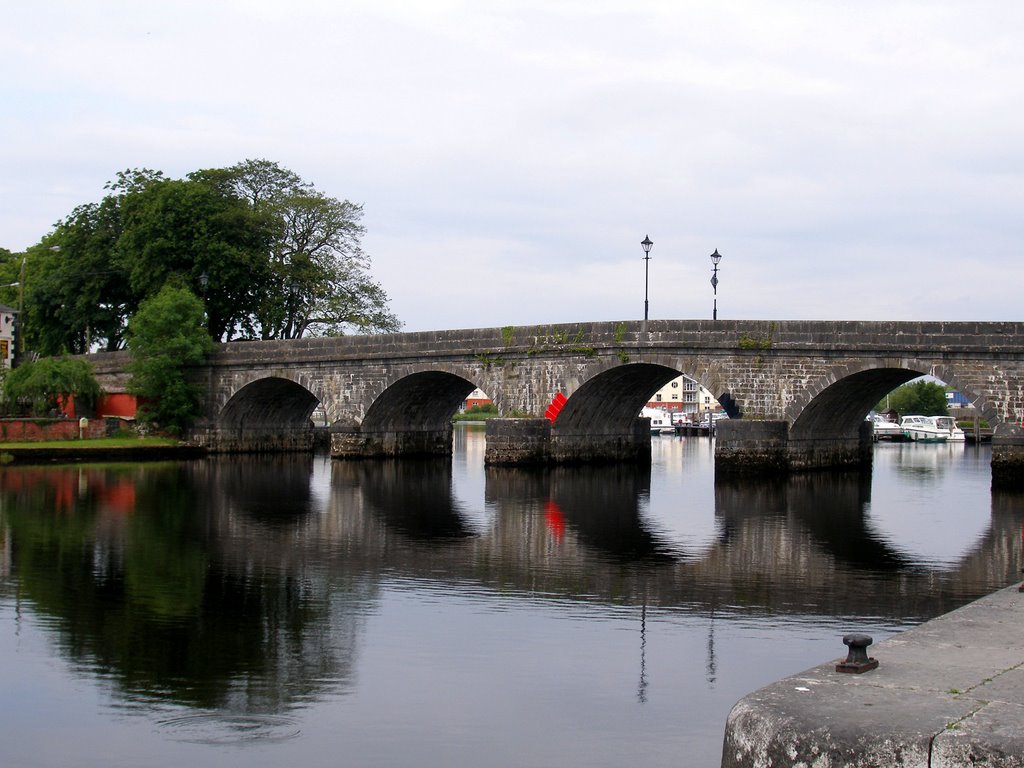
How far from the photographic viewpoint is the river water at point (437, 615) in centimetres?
915

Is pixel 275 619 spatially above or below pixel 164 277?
below

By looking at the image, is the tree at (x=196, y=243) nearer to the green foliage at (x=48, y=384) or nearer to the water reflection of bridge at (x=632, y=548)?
the green foliage at (x=48, y=384)

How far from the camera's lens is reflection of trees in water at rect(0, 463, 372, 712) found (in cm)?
1057

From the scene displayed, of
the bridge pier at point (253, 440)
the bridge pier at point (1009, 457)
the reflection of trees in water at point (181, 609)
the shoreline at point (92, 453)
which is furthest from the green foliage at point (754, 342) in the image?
the bridge pier at point (253, 440)

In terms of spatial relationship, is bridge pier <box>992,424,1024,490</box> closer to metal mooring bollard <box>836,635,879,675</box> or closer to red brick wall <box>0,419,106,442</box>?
metal mooring bollard <box>836,635,879,675</box>

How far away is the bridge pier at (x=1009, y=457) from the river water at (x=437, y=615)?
5.86 ft

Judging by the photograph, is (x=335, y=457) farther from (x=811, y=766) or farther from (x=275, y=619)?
(x=811, y=766)

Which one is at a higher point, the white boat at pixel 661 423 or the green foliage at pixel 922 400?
the green foliage at pixel 922 400

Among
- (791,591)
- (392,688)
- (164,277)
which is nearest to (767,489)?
(791,591)

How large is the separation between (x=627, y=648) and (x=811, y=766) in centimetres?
576

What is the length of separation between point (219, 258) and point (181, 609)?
3796cm

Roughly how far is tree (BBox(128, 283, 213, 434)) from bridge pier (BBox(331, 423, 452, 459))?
7074mm

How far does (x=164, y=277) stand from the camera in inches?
1970

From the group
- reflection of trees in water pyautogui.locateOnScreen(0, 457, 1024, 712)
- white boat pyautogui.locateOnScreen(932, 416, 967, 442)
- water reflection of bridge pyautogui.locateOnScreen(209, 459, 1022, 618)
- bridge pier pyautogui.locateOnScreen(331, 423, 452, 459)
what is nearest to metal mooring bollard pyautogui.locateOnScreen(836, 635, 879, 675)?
reflection of trees in water pyautogui.locateOnScreen(0, 457, 1024, 712)
